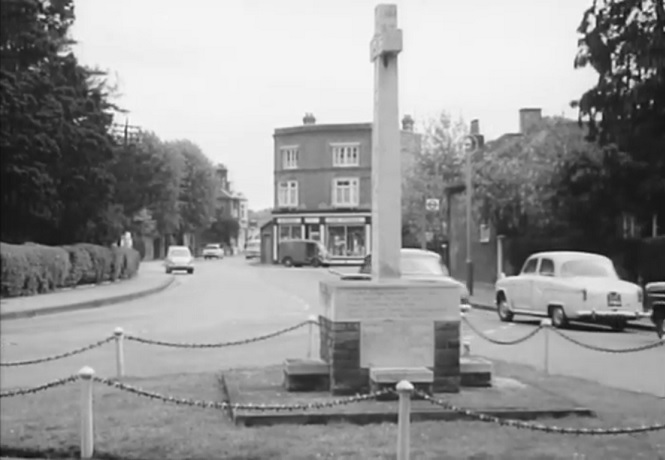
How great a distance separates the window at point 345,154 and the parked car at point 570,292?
2502 mm

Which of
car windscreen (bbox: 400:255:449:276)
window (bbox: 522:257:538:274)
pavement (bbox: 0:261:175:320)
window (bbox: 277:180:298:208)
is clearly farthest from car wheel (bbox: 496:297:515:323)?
pavement (bbox: 0:261:175:320)

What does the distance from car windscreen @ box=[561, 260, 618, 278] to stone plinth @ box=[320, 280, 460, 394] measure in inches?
60.5

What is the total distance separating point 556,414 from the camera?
9.21 m

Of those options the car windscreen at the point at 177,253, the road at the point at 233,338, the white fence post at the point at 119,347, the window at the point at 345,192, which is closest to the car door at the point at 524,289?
the road at the point at 233,338

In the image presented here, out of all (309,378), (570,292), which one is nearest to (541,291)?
(570,292)

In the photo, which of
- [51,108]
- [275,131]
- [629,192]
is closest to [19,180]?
[51,108]

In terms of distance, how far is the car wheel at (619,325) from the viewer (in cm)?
1363

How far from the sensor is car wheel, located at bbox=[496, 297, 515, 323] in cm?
2011

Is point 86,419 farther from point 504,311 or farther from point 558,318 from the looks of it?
point 504,311

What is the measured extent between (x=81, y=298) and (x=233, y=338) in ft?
44.6

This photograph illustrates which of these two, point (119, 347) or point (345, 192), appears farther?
point (119, 347)

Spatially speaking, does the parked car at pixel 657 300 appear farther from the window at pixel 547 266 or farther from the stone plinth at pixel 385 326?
the window at pixel 547 266

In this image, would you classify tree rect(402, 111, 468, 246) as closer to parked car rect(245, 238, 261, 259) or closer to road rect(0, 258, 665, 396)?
road rect(0, 258, 665, 396)

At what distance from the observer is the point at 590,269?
38.2 ft
